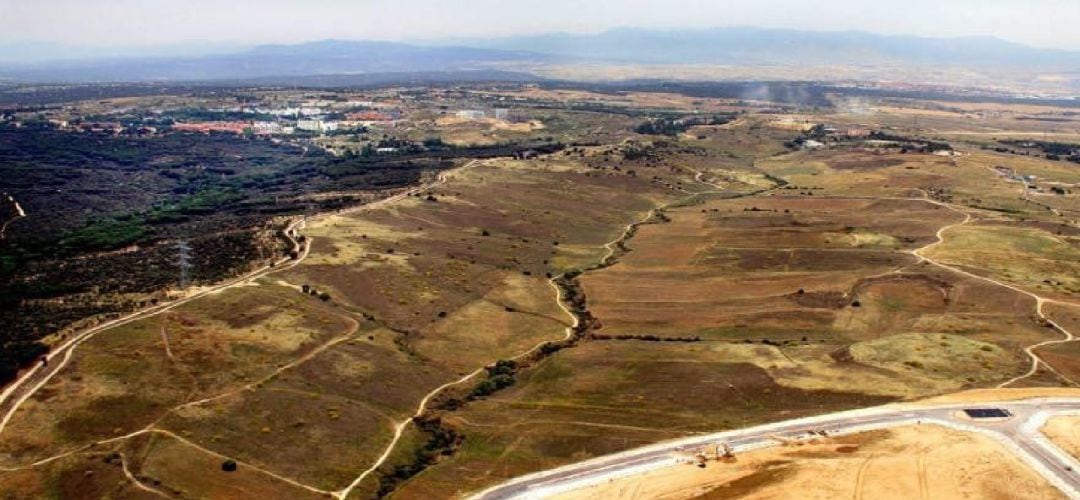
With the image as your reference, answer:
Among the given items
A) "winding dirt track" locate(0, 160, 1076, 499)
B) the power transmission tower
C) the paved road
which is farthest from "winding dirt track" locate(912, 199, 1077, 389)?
the power transmission tower

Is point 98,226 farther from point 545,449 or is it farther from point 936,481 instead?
point 936,481

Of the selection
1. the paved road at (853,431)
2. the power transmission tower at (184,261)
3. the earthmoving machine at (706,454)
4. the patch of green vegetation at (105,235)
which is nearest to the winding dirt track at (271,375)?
the power transmission tower at (184,261)

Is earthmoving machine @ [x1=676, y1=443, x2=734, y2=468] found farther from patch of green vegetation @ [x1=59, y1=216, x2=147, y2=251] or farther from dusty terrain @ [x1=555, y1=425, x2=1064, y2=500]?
patch of green vegetation @ [x1=59, y1=216, x2=147, y2=251]

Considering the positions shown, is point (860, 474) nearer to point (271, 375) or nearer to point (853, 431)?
point (853, 431)

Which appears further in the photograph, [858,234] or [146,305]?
[858,234]

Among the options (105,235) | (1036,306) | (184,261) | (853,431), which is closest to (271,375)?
(184,261)

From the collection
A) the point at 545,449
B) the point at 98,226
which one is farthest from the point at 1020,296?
the point at 98,226
